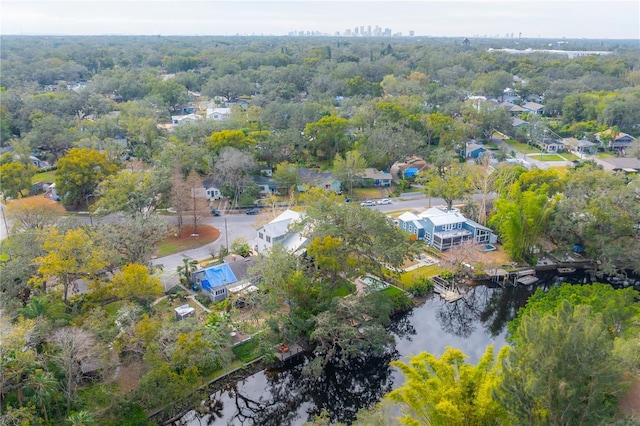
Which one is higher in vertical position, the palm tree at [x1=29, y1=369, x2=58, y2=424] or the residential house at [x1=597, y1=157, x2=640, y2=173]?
the residential house at [x1=597, y1=157, x2=640, y2=173]

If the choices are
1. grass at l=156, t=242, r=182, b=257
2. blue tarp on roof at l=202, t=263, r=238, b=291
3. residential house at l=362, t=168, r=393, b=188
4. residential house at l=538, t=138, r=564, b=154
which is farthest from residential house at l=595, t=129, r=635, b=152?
grass at l=156, t=242, r=182, b=257

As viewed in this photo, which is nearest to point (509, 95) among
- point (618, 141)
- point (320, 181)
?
point (618, 141)

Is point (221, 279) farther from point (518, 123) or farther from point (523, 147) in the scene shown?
point (518, 123)

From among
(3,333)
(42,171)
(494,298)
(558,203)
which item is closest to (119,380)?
(3,333)

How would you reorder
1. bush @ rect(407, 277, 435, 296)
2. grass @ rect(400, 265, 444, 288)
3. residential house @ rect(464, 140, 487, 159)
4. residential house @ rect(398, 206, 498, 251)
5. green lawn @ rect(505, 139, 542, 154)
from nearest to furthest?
bush @ rect(407, 277, 435, 296), grass @ rect(400, 265, 444, 288), residential house @ rect(398, 206, 498, 251), residential house @ rect(464, 140, 487, 159), green lawn @ rect(505, 139, 542, 154)

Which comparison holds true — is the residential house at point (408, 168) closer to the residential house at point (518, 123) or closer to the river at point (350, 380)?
the residential house at point (518, 123)

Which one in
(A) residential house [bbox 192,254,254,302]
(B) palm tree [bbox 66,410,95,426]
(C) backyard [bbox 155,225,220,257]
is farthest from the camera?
(C) backyard [bbox 155,225,220,257]

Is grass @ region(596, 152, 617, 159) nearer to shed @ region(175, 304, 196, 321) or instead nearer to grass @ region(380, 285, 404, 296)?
grass @ region(380, 285, 404, 296)
